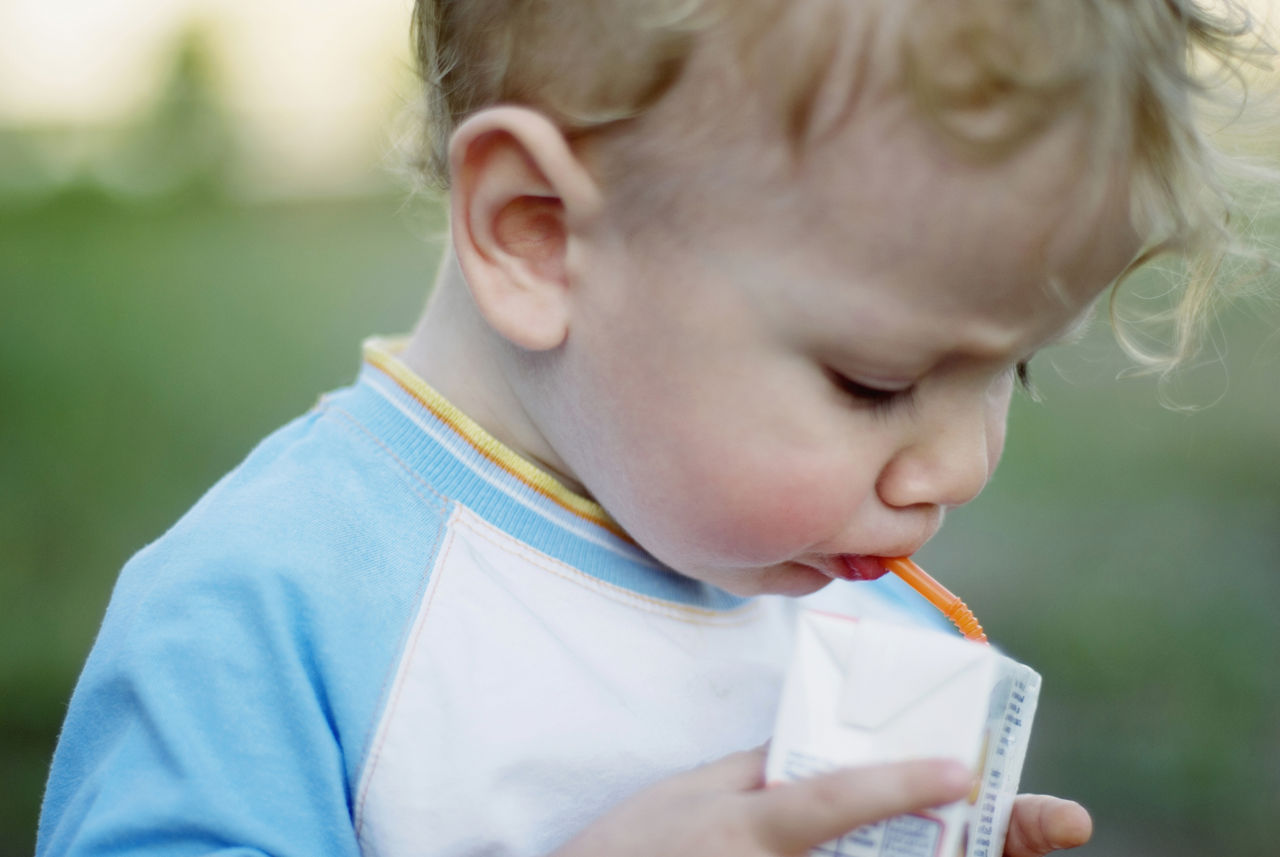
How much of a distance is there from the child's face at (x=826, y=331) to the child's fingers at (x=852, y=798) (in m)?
0.25

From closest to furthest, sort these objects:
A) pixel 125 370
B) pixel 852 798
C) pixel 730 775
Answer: pixel 852 798
pixel 730 775
pixel 125 370

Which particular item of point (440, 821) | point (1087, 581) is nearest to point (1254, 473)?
point (1087, 581)

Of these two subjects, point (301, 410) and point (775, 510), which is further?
point (301, 410)

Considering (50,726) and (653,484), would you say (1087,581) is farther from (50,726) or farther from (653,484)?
(50,726)

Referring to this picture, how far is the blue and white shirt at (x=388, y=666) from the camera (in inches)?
34.1

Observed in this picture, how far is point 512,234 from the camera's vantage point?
101 cm

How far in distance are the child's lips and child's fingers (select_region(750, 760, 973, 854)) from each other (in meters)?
0.30

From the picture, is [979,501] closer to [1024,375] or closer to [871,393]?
[1024,375]

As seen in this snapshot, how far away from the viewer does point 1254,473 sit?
2.68 meters

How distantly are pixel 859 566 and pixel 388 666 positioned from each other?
39cm

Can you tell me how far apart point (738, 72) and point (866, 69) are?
9 centimetres

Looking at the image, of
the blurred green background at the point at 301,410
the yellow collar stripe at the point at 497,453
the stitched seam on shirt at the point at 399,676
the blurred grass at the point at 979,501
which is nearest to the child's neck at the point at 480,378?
the yellow collar stripe at the point at 497,453

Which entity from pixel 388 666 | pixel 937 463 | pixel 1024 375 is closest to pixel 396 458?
pixel 388 666

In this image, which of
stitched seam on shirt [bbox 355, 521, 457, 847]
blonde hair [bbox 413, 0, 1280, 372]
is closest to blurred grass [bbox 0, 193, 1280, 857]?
blonde hair [bbox 413, 0, 1280, 372]
